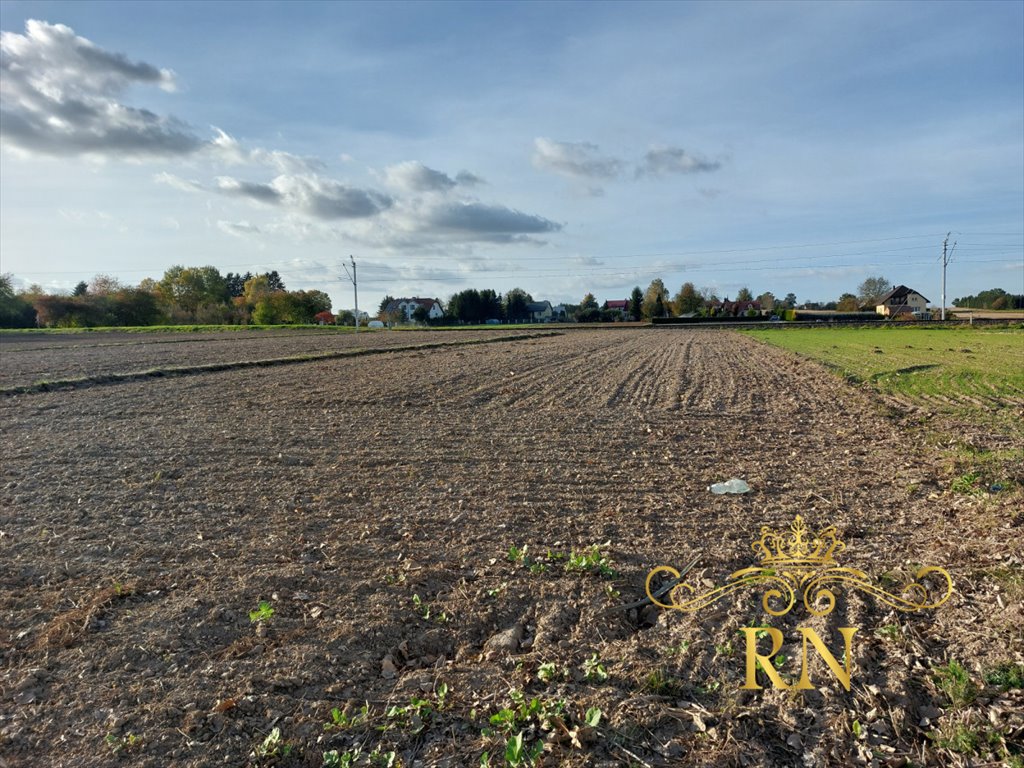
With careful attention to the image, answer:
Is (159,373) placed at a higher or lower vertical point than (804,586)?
higher

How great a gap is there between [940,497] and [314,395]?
1477cm

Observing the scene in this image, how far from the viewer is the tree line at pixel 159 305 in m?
92.0

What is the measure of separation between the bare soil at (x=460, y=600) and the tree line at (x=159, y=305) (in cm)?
9705

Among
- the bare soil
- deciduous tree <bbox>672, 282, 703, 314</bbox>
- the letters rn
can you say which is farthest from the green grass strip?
deciduous tree <bbox>672, 282, 703, 314</bbox>

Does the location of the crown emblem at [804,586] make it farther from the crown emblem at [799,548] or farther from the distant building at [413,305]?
the distant building at [413,305]

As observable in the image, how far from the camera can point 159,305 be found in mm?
101750

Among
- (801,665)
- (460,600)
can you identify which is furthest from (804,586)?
(460,600)

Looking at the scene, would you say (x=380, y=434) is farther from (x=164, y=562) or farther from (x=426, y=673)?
(x=426, y=673)

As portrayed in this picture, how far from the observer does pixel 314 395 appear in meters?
18.0

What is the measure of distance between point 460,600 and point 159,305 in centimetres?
11187

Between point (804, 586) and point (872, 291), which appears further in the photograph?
point (872, 291)

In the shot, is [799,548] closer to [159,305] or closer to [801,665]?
[801,665]

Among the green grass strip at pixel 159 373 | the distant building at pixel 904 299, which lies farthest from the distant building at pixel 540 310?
the green grass strip at pixel 159 373

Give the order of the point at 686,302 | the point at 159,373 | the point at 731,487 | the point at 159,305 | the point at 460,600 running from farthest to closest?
the point at 686,302, the point at 159,305, the point at 159,373, the point at 731,487, the point at 460,600
